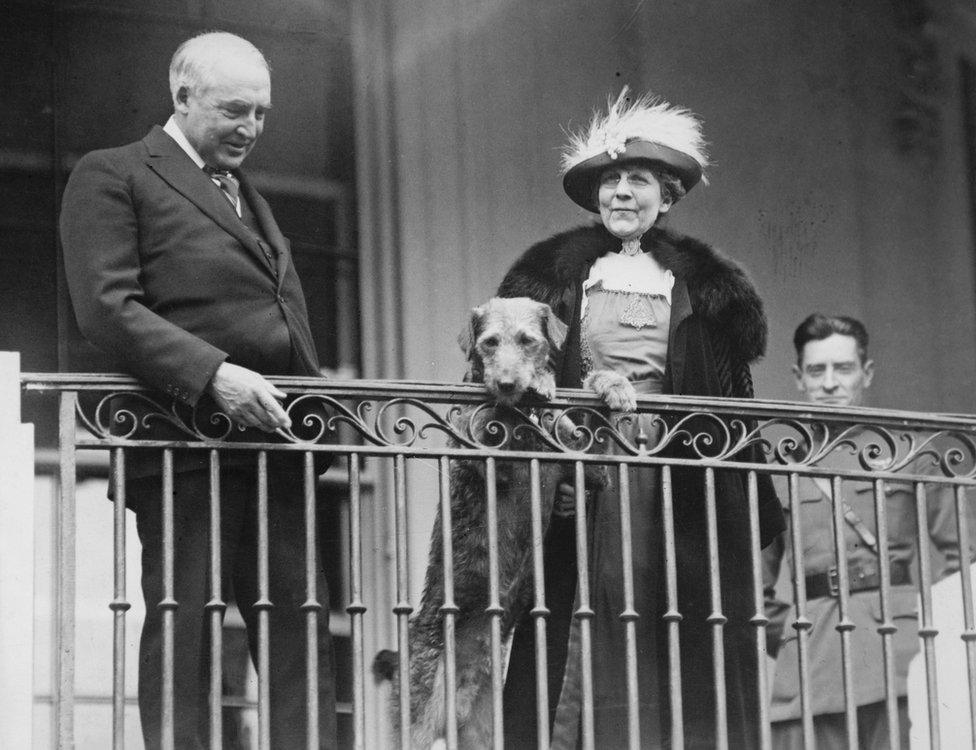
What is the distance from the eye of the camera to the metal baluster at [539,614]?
7.22 m

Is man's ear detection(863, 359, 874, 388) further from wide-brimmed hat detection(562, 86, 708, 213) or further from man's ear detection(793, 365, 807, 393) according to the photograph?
wide-brimmed hat detection(562, 86, 708, 213)

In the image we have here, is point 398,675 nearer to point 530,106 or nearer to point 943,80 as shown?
point 530,106

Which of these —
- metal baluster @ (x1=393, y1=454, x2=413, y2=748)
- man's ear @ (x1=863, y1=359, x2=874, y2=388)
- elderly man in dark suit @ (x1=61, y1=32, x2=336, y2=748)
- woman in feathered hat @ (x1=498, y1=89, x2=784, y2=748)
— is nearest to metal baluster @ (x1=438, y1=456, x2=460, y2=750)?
metal baluster @ (x1=393, y1=454, x2=413, y2=748)

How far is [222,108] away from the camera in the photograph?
7.53m

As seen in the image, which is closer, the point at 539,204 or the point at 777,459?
the point at 777,459

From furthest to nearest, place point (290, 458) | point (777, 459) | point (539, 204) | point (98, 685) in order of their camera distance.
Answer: point (539, 204)
point (98, 685)
point (777, 459)
point (290, 458)

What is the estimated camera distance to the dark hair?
9352 mm

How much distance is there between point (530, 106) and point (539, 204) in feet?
1.36

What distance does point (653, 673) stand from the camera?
7.84m

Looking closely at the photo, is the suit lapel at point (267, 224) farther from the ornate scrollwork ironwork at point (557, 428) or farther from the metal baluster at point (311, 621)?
the metal baluster at point (311, 621)

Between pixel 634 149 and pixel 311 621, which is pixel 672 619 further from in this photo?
pixel 634 149

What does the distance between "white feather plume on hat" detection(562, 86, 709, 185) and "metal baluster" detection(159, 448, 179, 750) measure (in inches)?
87.9

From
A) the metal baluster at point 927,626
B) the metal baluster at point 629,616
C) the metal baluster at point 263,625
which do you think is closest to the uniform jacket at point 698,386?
the metal baluster at point 629,616

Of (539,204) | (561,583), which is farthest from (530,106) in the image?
(561,583)
